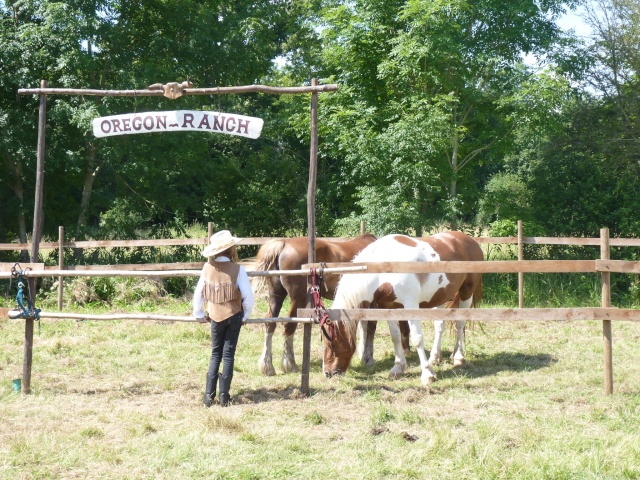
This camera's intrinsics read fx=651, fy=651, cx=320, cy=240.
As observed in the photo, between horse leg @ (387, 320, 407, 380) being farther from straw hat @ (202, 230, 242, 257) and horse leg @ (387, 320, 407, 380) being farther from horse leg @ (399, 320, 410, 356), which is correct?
straw hat @ (202, 230, 242, 257)

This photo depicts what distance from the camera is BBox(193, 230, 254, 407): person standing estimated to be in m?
5.91

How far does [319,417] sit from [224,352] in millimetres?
1171

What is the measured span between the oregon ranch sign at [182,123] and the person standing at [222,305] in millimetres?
1126

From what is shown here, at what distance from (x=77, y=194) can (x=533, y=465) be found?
14513 millimetres

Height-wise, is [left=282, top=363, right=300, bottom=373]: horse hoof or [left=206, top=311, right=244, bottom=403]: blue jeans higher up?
[left=206, top=311, right=244, bottom=403]: blue jeans

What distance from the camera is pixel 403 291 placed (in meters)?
7.32

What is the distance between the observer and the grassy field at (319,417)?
14.1 ft

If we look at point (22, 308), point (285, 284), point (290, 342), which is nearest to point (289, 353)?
point (290, 342)

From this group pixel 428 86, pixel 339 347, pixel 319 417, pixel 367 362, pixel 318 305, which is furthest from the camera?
pixel 428 86

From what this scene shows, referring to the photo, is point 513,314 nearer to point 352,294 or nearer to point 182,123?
point 352,294

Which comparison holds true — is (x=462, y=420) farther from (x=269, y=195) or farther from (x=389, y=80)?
(x=269, y=195)

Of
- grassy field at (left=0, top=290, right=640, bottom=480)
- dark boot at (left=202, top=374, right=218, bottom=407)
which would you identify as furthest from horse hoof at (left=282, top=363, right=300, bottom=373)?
dark boot at (left=202, top=374, right=218, bottom=407)

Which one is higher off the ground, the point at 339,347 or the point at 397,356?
the point at 339,347

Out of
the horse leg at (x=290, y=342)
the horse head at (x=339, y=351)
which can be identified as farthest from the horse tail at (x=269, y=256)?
the horse head at (x=339, y=351)
